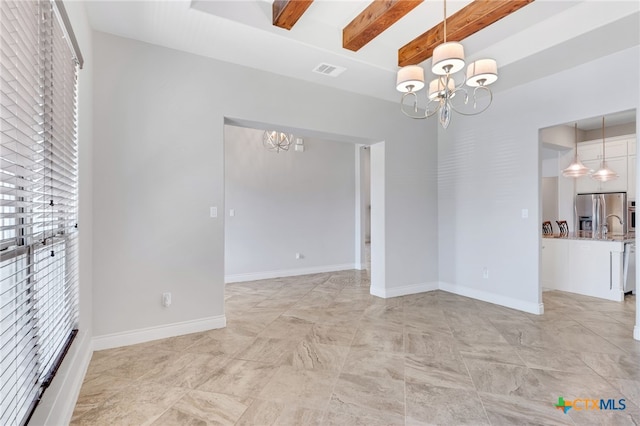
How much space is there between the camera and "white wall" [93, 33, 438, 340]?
9.24 feet

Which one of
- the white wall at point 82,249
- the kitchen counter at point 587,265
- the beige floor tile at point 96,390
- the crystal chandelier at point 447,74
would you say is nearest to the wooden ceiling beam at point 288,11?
the crystal chandelier at point 447,74

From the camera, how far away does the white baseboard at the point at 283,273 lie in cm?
544

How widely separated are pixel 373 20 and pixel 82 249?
297 centimetres

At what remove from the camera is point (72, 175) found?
6.82 ft

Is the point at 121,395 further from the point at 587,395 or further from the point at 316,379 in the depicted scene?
the point at 587,395

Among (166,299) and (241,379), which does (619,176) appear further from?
(166,299)

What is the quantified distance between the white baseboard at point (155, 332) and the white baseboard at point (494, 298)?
328 centimetres

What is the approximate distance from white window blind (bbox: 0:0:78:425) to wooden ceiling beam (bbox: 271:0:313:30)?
1519 millimetres

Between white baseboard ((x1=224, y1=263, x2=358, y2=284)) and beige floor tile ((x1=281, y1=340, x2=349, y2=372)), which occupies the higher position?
white baseboard ((x1=224, y1=263, x2=358, y2=284))

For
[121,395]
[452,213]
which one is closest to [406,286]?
[452,213]

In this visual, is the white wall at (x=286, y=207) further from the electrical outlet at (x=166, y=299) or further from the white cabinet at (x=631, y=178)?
the white cabinet at (x=631, y=178)

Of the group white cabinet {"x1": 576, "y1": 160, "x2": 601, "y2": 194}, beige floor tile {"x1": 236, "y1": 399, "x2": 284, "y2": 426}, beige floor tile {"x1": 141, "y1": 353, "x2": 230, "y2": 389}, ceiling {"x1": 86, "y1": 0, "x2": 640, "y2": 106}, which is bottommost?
beige floor tile {"x1": 236, "y1": 399, "x2": 284, "y2": 426}

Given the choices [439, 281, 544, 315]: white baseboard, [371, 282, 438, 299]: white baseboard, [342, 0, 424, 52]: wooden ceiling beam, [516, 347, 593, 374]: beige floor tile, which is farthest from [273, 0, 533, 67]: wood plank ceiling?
[439, 281, 544, 315]: white baseboard

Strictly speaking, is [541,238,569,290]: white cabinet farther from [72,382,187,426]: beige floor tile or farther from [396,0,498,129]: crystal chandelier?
[72,382,187,426]: beige floor tile
